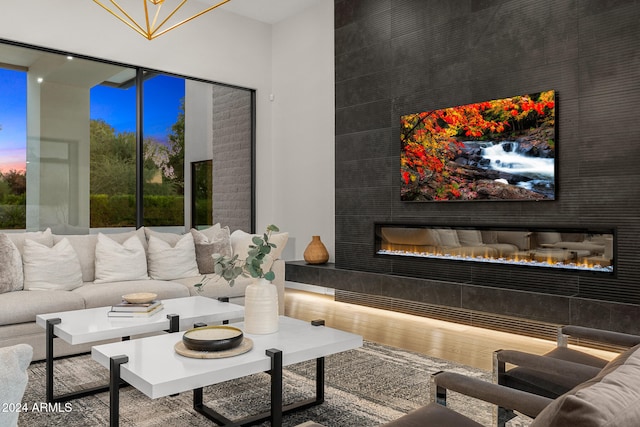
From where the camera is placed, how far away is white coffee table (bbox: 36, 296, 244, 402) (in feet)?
8.02

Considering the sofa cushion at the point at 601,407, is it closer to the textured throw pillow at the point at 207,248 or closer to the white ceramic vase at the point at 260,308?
the white ceramic vase at the point at 260,308

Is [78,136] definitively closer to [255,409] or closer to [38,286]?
[38,286]

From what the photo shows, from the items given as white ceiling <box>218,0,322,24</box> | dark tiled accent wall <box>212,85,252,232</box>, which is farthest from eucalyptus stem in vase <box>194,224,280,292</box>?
white ceiling <box>218,0,322,24</box>

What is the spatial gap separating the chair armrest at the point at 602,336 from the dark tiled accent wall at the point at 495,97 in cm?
144

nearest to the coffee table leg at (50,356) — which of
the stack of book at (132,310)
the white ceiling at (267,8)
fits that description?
the stack of book at (132,310)

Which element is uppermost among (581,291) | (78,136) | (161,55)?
(161,55)

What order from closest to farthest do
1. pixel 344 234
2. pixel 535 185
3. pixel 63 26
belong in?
pixel 535 185, pixel 63 26, pixel 344 234

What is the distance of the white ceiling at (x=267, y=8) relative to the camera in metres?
5.94

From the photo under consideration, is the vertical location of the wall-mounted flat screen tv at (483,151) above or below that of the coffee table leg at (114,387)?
above

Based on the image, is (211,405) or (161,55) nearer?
(211,405)

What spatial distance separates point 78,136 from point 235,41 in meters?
2.32

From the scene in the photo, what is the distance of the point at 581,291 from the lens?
3.60 metres

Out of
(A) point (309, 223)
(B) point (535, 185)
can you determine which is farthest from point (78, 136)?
(B) point (535, 185)

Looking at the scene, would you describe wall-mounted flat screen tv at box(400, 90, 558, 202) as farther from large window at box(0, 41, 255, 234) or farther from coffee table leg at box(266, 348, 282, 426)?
coffee table leg at box(266, 348, 282, 426)
